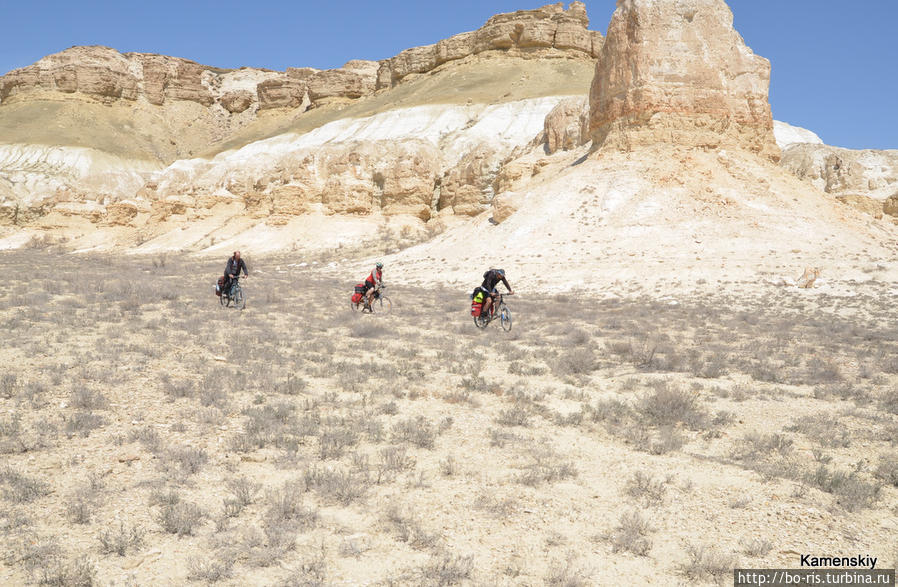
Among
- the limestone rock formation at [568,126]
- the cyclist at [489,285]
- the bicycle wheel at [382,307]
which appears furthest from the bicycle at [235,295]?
the limestone rock formation at [568,126]

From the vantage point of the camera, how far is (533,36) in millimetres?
82125

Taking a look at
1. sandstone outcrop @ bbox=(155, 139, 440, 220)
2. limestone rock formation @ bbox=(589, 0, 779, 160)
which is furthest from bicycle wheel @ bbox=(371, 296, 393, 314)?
sandstone outcrop @ bbox=(155, 139, 440, 220)

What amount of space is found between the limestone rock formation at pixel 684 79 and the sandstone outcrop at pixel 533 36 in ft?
175

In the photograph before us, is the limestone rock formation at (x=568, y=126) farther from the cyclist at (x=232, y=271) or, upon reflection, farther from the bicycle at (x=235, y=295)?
the bicycle at (x=235, y=295)

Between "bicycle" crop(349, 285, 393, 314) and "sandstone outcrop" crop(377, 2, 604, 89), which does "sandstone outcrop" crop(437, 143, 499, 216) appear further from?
"sandstone outcrop" crop(377, 2, 604, 89)

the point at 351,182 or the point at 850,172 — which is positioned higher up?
the point at 850,172

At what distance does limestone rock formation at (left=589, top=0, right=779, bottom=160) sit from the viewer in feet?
103

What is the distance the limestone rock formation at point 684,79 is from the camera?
103 feet

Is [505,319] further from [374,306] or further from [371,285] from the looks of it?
[374,306]

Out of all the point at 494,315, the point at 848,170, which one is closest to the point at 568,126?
the point at 848,170

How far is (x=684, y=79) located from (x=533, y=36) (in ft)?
186

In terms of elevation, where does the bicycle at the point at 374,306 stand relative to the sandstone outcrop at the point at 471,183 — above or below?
below

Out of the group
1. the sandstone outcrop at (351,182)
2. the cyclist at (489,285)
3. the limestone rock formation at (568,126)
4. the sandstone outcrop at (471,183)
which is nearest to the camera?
the cyclist at (489,285)

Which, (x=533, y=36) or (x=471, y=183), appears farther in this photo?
(x=533, y=36)
